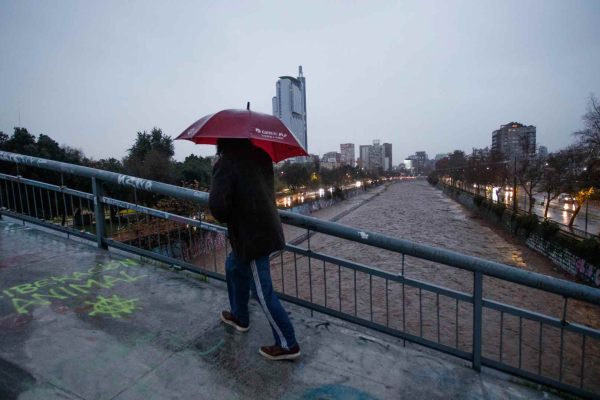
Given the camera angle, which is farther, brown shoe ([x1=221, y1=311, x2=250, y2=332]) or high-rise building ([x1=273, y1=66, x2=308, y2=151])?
high-rise building ([x1=273, y1=66, x2=308, y2=151])

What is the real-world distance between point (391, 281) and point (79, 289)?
11.1m

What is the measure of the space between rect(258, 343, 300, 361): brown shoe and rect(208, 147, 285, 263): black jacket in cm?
74

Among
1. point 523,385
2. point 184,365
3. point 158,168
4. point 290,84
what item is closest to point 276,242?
point 184,365

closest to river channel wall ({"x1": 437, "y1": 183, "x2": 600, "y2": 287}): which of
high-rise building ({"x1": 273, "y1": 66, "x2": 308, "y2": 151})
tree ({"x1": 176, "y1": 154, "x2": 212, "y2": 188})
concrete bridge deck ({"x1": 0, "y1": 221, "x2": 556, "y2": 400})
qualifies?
concrete bridge deck ({"x1": 0, "y1": 221, "x2": 556, "y2": 400})

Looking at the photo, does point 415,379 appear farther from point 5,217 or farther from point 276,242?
point 5,217

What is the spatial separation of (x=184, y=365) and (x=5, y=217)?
5578 mm

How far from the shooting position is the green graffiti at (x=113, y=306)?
3.25 metres

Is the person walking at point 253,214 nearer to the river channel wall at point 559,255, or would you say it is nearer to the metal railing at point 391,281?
the metal railing at point 391,281

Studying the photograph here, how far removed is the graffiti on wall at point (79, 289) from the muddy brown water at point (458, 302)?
1033 mm

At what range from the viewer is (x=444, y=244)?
86.8 feet

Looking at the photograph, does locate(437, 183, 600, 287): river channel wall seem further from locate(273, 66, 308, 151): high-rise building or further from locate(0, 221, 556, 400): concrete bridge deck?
locate(273, 66, 308, 151): high-rise building

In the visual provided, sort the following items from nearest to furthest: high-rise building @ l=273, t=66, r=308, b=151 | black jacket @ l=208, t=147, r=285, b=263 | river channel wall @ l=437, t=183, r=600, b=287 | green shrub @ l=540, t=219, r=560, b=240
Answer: black jacket @ l=208, t=147, r=285, b=263, river channel wall @ l=437, t=183, r=600, b=287, green shrub @ l=540, t=219, r=560, b=240, high-rise building @ l=273, t=66, r=308, b=151

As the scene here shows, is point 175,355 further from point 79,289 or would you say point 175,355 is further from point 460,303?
point 460,303

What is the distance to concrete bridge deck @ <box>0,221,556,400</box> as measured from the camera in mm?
2377
